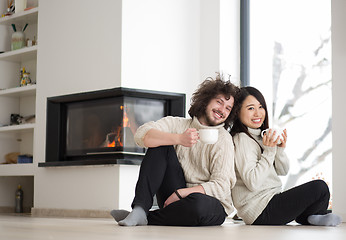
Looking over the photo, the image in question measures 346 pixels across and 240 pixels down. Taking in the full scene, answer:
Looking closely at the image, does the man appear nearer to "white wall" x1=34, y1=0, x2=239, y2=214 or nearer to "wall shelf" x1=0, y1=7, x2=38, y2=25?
"white wall" x1=34, y1=0, x2=239, y2=214

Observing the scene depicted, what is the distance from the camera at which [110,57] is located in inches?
198

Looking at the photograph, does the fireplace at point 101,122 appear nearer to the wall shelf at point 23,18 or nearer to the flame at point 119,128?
the flame at point 119,128

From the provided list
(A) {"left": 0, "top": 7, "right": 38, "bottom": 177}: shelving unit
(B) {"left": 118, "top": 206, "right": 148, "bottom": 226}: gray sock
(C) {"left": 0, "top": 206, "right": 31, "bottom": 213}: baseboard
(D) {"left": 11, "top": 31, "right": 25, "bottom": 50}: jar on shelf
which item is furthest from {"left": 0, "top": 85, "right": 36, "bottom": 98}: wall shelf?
(B) {"left": 118, "top": 206, "right": 148, "bottom": 226}: gray sock

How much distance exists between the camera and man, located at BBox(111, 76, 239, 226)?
9.10 ft

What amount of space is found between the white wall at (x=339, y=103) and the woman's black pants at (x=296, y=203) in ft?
3.79

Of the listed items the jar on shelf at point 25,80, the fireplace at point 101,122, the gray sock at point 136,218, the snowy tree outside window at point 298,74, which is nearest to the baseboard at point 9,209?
the fireplace at point 101,122

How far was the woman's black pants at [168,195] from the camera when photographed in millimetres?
2761

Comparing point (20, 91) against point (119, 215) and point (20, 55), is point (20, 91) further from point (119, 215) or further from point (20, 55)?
point (119, 215)

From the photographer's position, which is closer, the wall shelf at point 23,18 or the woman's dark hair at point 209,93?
the woman's dark hair at point 209,93

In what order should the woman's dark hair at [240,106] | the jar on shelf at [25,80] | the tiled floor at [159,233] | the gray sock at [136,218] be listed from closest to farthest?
the tiled floor at [159,233], the gray sock at [136,218], the woman's dark hair at [240,106], the jar on shelf at [25,80]

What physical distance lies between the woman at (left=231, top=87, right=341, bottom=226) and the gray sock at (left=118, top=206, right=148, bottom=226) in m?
0.54

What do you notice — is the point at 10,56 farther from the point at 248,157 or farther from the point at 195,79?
the point at 248,157

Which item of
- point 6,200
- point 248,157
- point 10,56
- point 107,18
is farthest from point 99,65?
point 248,157

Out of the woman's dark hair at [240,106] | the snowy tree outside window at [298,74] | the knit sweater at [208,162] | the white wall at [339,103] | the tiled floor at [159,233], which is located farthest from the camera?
the snowy tree outside window at [298,74]
